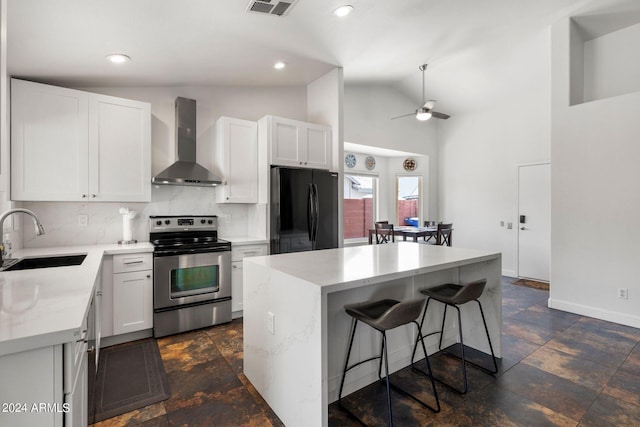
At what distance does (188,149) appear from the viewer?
3.77 metres

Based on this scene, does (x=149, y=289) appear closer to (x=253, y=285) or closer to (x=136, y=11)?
(x=253, y=285)

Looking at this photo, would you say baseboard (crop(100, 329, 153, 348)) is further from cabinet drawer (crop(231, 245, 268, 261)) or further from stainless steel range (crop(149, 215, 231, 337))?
cabinet drawer (crop(231, 245, 268, 261))

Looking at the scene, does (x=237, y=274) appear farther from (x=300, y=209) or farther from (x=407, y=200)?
(x=407, y=200)

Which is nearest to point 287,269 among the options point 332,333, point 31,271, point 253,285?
point 253,285

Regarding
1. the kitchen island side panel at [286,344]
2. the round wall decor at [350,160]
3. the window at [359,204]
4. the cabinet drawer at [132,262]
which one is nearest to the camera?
the kitchen island side panel at [286,344]

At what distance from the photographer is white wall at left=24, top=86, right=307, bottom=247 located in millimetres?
3242

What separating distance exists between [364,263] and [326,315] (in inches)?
26.0

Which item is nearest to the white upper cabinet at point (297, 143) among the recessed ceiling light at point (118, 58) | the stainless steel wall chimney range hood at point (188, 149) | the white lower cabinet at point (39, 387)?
the stainless steel wall chimney range hood at point (188, 149)

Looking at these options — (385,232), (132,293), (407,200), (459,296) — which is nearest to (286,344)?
(459,296)

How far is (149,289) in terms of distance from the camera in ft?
10.3

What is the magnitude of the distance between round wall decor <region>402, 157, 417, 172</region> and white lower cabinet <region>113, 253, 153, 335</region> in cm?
573

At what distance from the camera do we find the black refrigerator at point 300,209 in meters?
3.75

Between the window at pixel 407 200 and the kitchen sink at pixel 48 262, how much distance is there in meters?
6.14

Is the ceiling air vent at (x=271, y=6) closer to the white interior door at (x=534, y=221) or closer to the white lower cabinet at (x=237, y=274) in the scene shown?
the white lower cabinet at (x=237, y=274)
